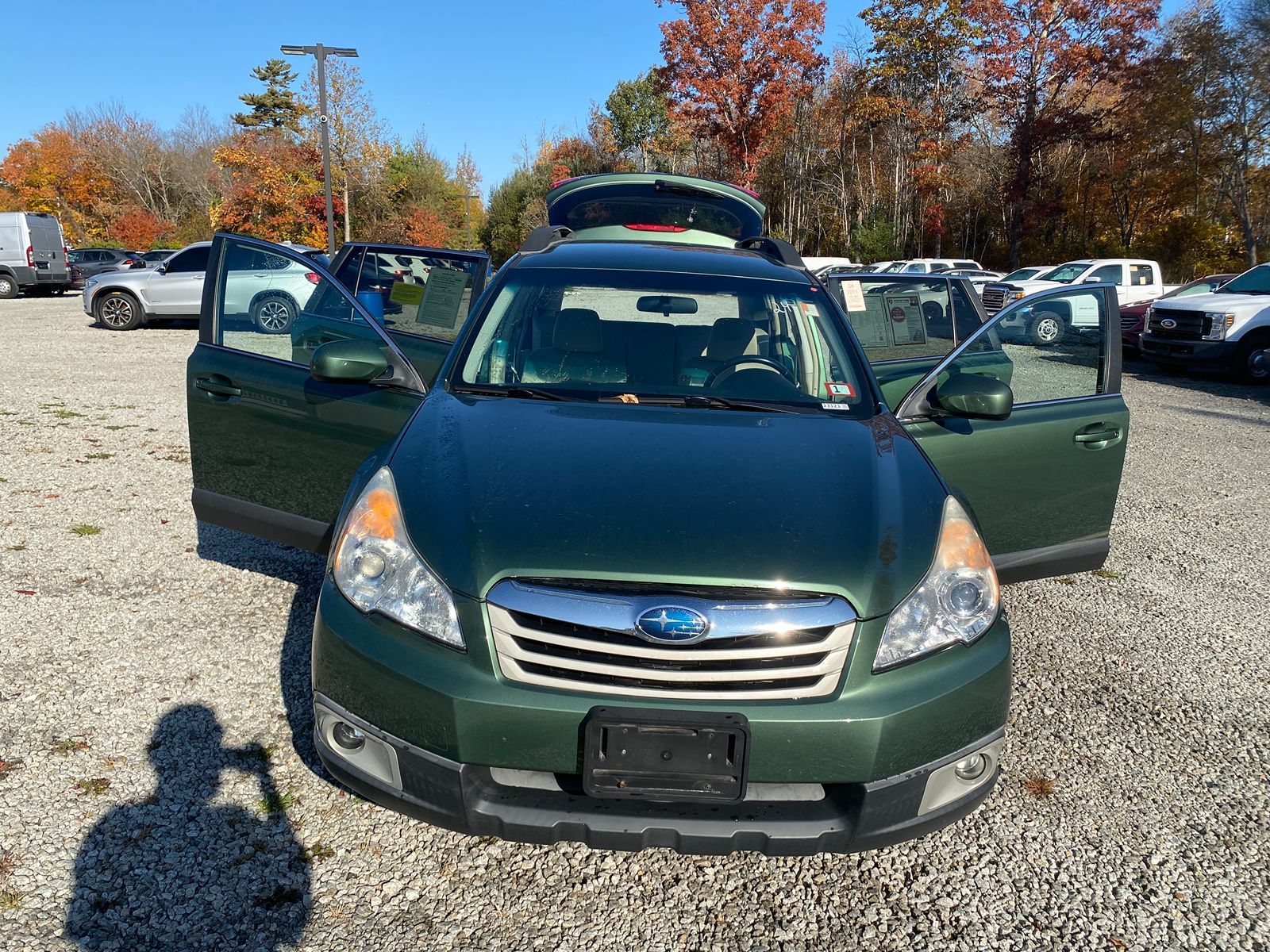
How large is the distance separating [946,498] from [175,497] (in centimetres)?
522

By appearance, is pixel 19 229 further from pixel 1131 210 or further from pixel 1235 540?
pixel 1131 210

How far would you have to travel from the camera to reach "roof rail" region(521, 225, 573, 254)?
406cm

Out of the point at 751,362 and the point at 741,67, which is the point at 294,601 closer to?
the point at 751,362

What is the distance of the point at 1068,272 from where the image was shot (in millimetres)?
21016

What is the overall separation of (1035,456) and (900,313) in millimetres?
1943

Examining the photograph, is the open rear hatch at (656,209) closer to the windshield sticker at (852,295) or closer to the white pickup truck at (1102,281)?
the windshield sticker at (852,295)

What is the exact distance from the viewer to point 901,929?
232cm

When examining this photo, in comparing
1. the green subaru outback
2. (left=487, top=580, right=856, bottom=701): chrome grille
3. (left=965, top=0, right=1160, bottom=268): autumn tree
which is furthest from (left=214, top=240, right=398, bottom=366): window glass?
(left=965, top=0, right=1160, bottom=268): autumn tree

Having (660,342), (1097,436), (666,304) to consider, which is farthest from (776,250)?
(1097,436)

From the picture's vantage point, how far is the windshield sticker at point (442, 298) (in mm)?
5273

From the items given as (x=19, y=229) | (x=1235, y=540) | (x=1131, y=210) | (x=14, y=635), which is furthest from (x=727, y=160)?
(x=14, y=635)

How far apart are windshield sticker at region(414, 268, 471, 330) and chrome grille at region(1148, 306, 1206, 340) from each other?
13469 mm

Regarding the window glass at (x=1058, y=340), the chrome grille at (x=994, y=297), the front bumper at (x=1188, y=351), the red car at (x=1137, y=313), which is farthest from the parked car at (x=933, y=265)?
the window glass at (x=1058, y=340)

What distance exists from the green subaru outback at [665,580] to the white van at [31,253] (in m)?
28.1
